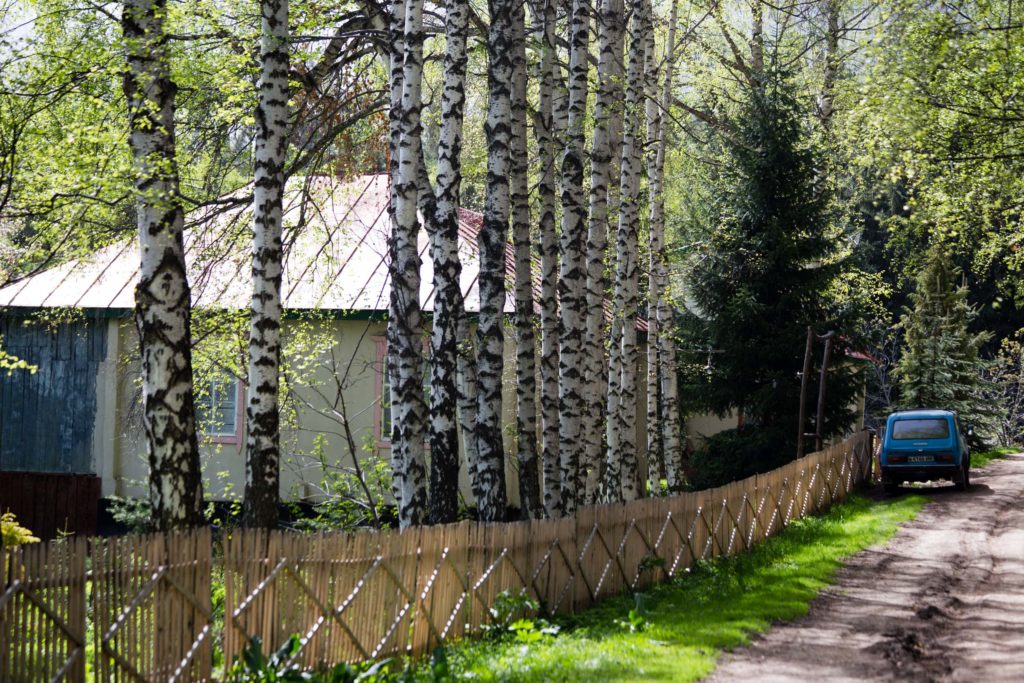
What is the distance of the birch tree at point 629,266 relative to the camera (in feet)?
54.1

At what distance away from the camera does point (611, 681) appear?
8766 mm

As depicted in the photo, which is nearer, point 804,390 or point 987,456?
point 804,390

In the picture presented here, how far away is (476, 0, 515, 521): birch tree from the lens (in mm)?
13695

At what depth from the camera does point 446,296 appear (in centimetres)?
1340

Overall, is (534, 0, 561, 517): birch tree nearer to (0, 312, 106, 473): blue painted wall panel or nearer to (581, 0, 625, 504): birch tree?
(581, 0, 625, 504): birch tree

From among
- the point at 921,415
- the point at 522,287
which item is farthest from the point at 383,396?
the point at 921,415

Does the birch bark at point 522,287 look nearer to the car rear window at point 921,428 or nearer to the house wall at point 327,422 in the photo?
the house wall at point 327,422

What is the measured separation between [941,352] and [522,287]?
24.7 meters

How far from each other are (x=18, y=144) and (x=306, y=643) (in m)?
5.51

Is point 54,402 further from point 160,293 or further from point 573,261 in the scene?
point 160,293

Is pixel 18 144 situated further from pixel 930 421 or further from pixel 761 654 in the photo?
pixel 930 421

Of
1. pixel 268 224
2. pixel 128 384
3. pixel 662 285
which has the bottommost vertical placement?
pixel 128 384

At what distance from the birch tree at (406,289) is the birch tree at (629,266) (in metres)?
3.95

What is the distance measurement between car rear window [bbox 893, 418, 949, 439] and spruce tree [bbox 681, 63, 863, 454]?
1223 mm
